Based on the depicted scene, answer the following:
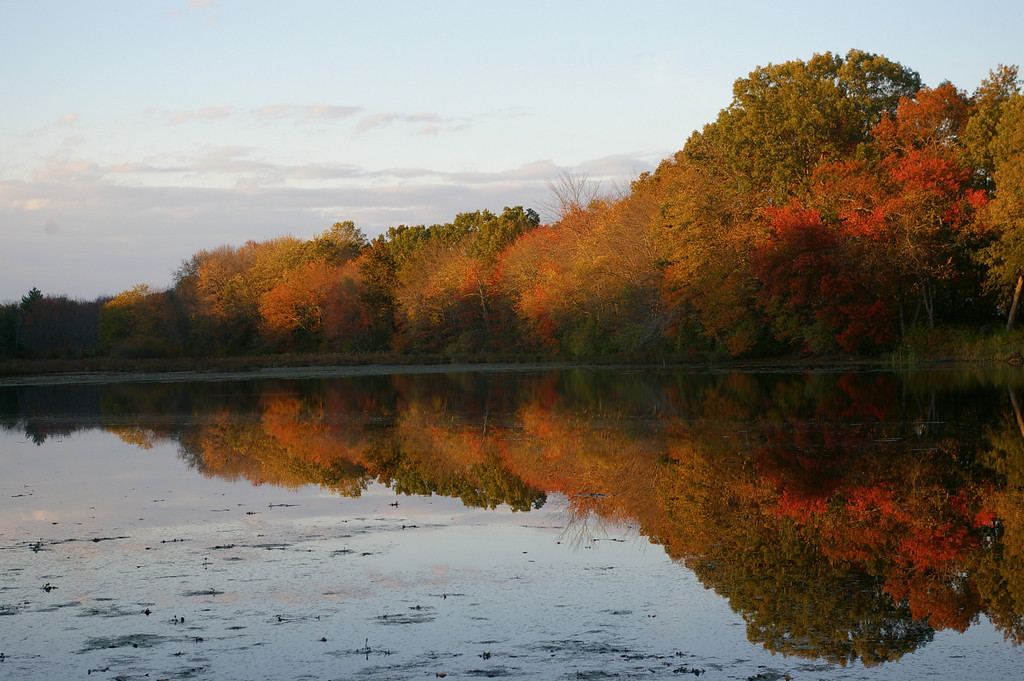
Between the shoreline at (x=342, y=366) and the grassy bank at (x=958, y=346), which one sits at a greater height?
the grassy bank at (x=958, y=346)

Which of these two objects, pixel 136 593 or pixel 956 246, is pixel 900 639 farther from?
pixel 956 246

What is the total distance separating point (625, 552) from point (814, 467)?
527cm

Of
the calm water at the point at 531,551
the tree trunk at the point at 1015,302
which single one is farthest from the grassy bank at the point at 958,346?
the calm water at the point at 531,551

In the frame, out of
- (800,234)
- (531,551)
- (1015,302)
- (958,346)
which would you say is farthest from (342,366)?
(531,551)

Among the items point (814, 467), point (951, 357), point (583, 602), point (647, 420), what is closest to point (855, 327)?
point (951, 357)

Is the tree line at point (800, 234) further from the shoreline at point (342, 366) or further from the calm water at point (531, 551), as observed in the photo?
the calm water at point (531, 551)

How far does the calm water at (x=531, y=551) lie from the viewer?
6.33m

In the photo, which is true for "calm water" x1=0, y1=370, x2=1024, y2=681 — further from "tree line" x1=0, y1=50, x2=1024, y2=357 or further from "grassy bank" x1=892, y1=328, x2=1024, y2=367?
"tree line" x1=0, y1=50, x2=1024, y2=357

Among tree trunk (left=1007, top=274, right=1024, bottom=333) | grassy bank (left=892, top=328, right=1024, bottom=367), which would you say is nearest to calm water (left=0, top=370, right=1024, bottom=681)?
grassy bank (left=892, top=328, right=1024, bottom=367)

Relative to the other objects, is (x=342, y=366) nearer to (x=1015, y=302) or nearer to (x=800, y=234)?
(x=800, y=234)

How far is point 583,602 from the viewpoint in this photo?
24.6 feet

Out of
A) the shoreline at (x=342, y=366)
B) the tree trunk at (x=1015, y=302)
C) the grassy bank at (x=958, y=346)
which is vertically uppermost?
the tree trunk at (x=1015, y=302)

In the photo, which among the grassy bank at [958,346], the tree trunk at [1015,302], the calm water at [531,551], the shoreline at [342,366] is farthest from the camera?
the shoreline at [342,366]

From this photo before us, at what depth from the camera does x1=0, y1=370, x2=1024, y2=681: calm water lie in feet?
20.8
